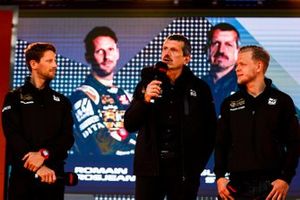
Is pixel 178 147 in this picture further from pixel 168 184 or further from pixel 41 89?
pixel 41 89

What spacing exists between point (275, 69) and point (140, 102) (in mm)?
2533

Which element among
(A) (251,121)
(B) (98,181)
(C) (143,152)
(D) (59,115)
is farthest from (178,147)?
(B) (98,181)

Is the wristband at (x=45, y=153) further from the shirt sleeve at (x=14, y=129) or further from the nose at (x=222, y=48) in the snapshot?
the nose at (x=222, y=48)

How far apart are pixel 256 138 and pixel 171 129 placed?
569 mm

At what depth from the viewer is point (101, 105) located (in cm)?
642

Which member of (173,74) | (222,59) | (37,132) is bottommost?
(37,132)

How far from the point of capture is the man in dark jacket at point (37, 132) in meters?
4.18

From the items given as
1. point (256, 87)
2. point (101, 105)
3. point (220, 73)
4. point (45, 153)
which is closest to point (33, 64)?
point (45, 153)

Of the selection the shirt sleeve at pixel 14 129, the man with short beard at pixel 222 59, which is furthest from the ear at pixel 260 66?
the man with short beard at pixel 222 59

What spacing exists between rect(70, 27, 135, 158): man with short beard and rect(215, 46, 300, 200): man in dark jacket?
2.35m

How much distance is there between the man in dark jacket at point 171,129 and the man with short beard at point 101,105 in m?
2.08

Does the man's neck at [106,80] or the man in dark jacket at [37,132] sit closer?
the man in dark jacket at [37,132]

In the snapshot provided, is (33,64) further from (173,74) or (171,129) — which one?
(171,129)

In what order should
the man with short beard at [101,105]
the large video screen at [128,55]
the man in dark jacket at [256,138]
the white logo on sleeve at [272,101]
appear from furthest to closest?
1. the man with short beard at [101,105]
2. the large video screen at [128,55]
3. the white logo on sleeve at [272,101]
4. the man in dark jacket at [256,138]
